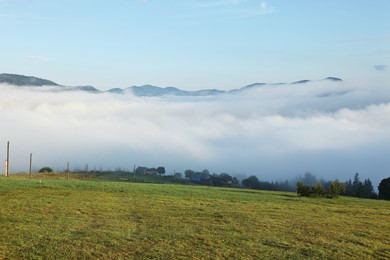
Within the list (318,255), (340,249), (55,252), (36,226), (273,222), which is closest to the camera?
(55,252)

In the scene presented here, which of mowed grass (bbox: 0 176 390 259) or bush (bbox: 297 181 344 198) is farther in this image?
bush (bbox: 297 181 344 198)

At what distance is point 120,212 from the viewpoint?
28547mm

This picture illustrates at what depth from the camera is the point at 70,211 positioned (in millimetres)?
27781

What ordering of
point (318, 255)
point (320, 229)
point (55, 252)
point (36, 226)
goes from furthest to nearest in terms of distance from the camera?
point (320, 229) < point (36, 226) < point (318, 255) < point (55, 252)

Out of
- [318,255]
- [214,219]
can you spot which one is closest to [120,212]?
[214,219]

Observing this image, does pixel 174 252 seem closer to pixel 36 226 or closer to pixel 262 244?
pixel 262 244

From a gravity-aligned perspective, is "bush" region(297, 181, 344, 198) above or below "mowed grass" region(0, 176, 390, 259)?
above

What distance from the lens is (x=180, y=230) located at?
22547 mm

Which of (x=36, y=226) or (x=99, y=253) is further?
(x=36, y=226)

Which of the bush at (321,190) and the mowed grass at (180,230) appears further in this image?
the bush at (321,190)

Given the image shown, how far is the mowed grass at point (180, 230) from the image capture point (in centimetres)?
1806

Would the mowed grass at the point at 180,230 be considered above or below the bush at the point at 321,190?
below

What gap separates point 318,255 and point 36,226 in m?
13.0

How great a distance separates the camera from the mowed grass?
18062mm
